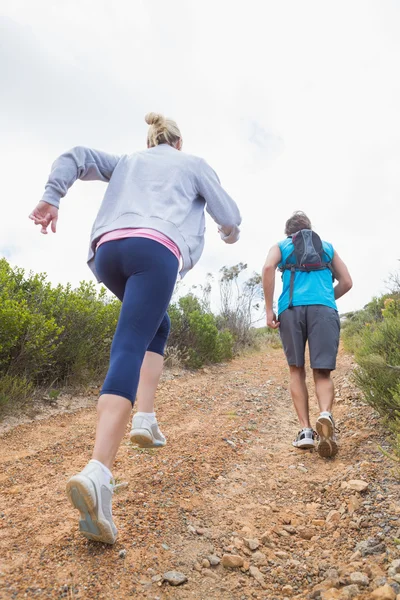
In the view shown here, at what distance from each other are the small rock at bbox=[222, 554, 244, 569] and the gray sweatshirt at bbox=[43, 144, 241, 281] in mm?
1291

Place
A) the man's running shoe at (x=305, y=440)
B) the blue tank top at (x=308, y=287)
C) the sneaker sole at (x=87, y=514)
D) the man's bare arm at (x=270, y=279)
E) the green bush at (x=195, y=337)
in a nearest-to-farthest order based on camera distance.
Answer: the sneaker sole at (x=87, y=514) → the man's running shoe at (x=305, y=440) → the blue tank top at (x=308, y=287) → the man's bare arm at (x=270, y=279) → the green bush at (x=195, y=337)

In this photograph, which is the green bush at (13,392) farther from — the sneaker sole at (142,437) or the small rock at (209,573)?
the small rock at (209,573)

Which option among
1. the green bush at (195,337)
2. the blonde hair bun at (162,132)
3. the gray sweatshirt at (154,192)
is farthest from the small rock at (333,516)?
the green bush at (195,337)

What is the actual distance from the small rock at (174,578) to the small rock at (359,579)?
628 mm

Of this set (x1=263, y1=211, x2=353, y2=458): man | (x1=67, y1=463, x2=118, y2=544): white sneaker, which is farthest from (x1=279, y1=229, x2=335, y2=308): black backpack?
(x1=67, y1=463, x2=118, y2=544): white sneaker

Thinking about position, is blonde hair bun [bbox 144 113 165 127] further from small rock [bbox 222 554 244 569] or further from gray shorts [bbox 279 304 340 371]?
small rock [bbox 222 554 244 569]

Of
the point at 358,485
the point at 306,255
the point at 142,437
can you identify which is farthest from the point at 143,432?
the point at 306,255

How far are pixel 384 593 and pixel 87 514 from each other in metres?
1.08

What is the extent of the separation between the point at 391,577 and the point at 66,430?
124 inches

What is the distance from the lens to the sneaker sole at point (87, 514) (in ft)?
5.54

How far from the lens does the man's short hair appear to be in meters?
4.02

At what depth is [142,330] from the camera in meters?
2.01

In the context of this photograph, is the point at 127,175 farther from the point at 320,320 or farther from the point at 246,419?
the point at 246,419

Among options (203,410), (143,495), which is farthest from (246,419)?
(143,495)
